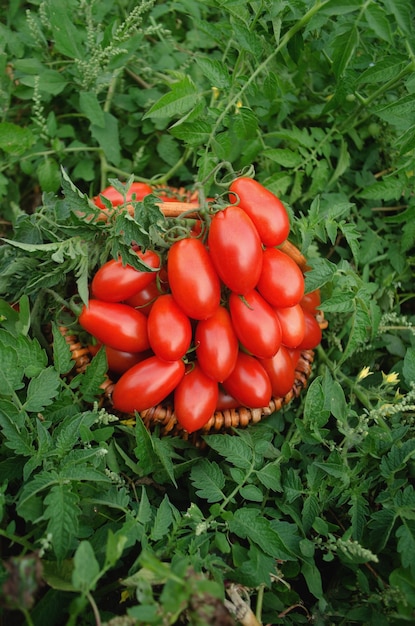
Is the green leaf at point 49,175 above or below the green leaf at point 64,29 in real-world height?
below

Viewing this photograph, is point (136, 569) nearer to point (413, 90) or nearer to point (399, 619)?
point (399, 619)

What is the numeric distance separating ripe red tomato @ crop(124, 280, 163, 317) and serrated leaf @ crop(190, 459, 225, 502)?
0.41 meters

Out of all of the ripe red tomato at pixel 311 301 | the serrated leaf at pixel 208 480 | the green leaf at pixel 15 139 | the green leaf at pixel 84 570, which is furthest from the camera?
the green leaf at pixel 15 139

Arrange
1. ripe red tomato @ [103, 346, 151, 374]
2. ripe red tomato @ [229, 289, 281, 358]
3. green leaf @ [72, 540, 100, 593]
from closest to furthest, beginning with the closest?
green leaf @ [72, 540, 100, 593] → ripe red tomato @ [229, 289, 281, 358] → ripe red tomato @ [103, 346, 151, 374]

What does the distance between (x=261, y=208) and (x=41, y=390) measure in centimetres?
64

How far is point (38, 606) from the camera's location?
0.97 m

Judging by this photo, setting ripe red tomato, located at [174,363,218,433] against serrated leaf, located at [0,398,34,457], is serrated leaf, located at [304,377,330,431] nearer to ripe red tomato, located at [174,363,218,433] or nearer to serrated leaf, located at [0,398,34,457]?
ripe red tomato, located at [174,363,218,433]

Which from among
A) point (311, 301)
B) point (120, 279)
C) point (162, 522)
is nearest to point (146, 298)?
point (120, 279)

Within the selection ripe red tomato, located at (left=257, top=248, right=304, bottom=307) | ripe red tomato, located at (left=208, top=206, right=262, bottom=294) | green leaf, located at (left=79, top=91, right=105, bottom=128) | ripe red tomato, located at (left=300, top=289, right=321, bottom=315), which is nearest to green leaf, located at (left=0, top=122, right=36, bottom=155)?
green leaf, located at (left=79, top=91, right=105, bottom=128)

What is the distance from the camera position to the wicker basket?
1.28 m

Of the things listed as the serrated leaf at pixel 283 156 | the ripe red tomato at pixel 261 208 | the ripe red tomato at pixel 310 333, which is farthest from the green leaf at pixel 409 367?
the serrated leaf at pixel 283 156

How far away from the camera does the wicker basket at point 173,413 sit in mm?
1282

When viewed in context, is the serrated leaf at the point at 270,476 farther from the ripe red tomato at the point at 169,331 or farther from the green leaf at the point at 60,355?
the green leaf at the point at 60,355

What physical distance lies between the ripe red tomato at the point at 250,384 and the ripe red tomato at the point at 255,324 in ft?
0.14
